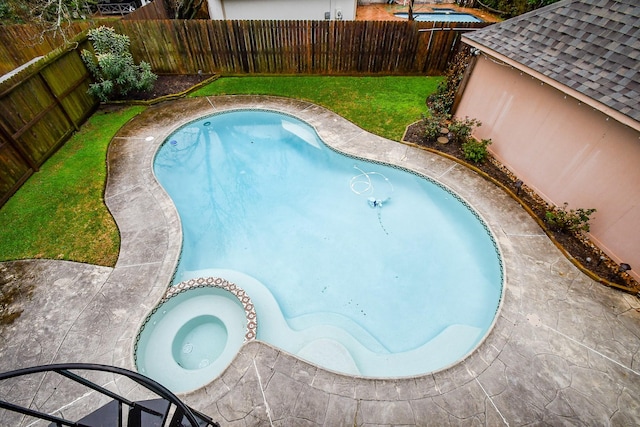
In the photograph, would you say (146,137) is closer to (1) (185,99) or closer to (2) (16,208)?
(1) (185,99)

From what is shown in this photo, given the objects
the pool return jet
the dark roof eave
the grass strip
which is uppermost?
the dark roof eave

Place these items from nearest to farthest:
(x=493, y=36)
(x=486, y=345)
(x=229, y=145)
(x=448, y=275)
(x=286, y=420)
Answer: (x=286, y=420), (x=486, y=345), (x=448, y=275), (x=493, y=36), (x=229, y=145)

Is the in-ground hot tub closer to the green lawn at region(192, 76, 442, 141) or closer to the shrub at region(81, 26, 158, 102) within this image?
the green lawn at region(192, 76, 442, 141)

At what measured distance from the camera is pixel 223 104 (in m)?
12.3

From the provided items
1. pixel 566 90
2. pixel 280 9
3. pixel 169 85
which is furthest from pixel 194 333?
pixel 280 9

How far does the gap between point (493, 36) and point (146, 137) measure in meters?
11.3

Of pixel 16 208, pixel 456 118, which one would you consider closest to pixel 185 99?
pixel 16 208

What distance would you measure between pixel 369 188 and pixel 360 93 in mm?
5360

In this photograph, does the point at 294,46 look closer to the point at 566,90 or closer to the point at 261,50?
the point at 261,50

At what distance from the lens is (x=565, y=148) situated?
7.69 m

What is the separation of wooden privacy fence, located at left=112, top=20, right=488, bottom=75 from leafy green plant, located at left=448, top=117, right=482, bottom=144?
15.6 feet

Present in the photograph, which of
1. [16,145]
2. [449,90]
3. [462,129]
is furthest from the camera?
[449,90]

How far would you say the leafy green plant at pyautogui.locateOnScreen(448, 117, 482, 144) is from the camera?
991 cm

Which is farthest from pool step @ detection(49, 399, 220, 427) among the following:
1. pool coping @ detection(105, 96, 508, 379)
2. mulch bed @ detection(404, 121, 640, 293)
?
mulch bed @ detection(404, 121, 640, 293)
